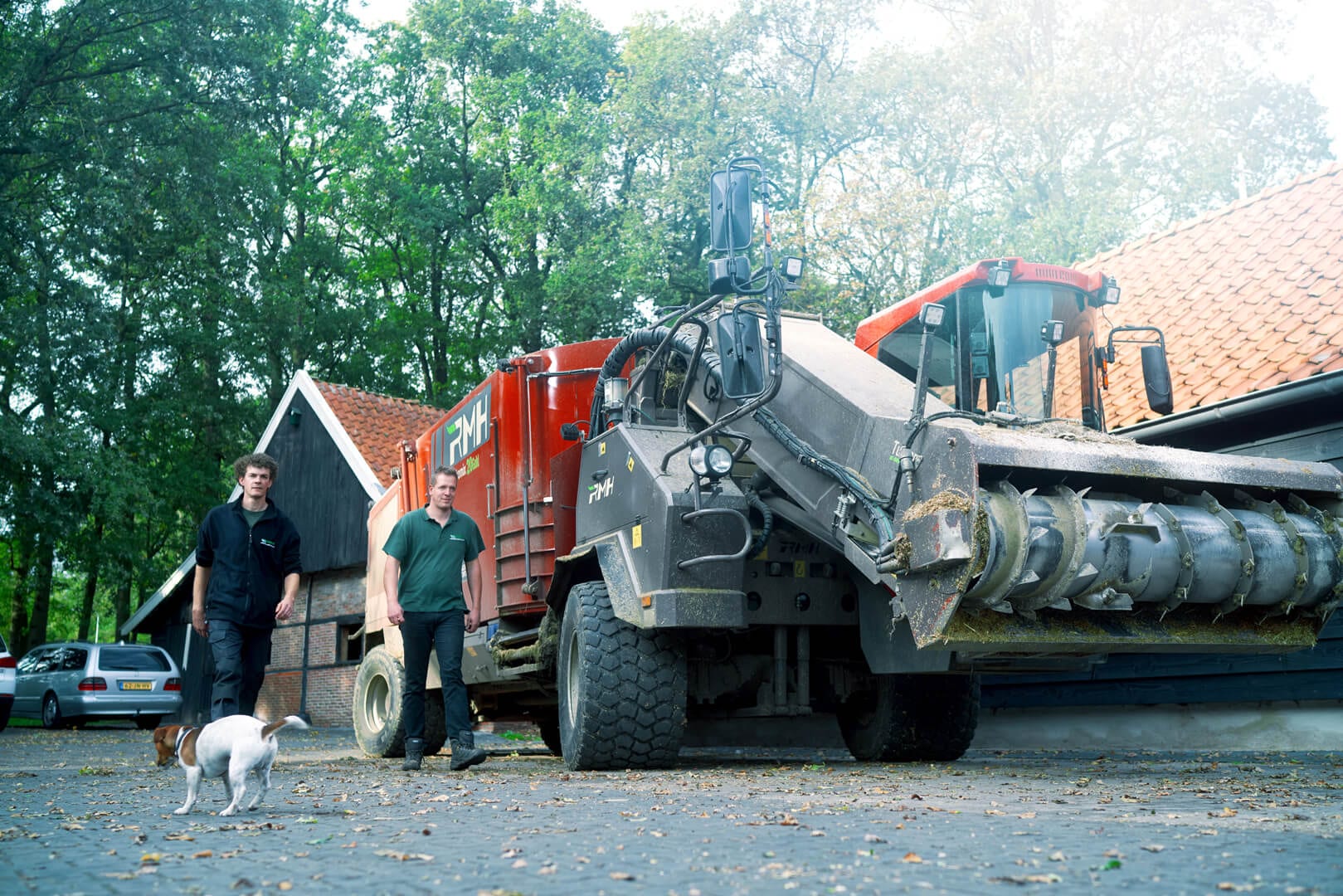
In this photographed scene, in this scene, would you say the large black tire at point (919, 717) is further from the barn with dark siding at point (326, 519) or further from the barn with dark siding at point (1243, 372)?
the barn with dark siding at point (326, 519)

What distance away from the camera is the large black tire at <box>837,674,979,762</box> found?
9000mm

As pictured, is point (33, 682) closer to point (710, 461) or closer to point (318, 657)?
point (318, 657)

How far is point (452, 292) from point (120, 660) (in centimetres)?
1601

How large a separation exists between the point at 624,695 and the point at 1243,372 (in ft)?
20.5

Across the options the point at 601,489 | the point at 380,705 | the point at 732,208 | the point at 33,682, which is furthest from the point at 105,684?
the point at 732,208

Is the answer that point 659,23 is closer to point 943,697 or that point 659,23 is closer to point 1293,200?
point 1293,200

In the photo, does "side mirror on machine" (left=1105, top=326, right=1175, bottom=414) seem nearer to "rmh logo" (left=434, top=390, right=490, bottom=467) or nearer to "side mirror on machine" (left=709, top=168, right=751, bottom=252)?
"side mirror on machine" (left=709, top=168, right=751, bottom=252)

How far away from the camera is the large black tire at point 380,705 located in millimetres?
10953

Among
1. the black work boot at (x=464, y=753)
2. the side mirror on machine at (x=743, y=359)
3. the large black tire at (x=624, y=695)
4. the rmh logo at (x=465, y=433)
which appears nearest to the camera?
the side mirror on machine at (x=743, y=359)

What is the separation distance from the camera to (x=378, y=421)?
90.0 ft

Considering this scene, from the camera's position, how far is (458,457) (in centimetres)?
1080

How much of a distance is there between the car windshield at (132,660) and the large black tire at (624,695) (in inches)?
778

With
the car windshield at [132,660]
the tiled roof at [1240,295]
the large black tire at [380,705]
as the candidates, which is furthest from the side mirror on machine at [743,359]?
the car windshield at [132,660]

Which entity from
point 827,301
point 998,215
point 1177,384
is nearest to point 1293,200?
point 1177,384
